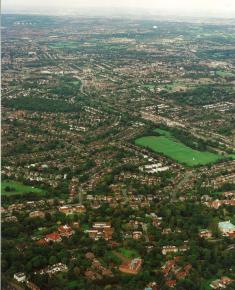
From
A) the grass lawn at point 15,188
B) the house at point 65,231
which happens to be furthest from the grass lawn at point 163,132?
the house at point 65,231

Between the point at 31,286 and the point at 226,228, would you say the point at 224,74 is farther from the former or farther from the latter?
the point at 31,286

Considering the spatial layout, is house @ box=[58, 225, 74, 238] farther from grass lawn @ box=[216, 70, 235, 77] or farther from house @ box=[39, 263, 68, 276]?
grass lawn @ box=[216, 70, 235, 77]

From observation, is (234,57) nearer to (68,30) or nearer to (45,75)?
(45,75)

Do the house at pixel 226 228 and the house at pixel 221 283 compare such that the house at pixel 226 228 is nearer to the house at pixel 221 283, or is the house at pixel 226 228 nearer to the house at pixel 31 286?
the house at pixel 221 283

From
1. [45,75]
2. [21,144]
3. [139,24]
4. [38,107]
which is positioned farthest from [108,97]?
[139,24]

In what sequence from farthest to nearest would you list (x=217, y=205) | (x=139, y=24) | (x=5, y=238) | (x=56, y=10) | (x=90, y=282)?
(x=56, y=10) → (x=139, y=24) → (x=217, y=205) → (x=5, y=238) → (x=90, y=282)

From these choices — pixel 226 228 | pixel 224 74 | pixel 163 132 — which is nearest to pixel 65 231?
pixel 226 228
